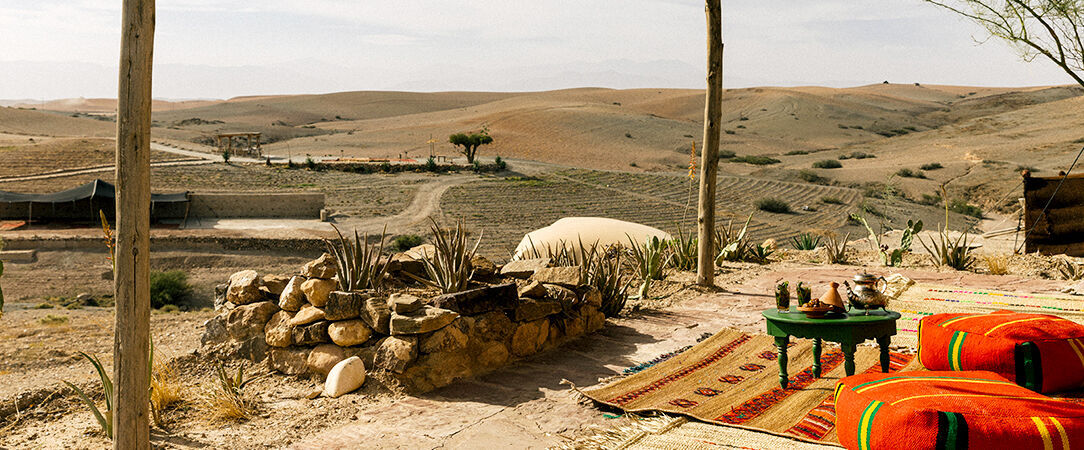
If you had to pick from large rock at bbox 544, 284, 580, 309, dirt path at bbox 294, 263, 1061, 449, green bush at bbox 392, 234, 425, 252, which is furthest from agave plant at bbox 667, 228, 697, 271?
green bush at bbox 392, 234, 425, 252

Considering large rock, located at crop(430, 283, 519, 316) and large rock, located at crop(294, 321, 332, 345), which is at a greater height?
large rock, located at crop(430, 283, 519, 316)

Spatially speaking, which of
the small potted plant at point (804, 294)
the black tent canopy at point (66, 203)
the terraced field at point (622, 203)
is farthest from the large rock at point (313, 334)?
the black tent canopy at point (66, 203)

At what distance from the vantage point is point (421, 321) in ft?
16.3

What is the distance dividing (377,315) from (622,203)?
1051 inches

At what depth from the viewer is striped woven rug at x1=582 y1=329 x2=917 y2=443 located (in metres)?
4.09

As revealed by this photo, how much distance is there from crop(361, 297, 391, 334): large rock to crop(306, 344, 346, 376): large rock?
0.27 m

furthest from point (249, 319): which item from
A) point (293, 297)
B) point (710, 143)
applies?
point (710, 143)

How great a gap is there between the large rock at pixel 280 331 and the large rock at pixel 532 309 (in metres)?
1.55

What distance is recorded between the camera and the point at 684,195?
3278cm

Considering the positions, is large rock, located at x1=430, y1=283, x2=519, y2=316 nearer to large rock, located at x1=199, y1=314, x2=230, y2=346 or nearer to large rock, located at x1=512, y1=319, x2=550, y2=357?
large rock, located at x1=512, y1=319, x2=550, y2=357

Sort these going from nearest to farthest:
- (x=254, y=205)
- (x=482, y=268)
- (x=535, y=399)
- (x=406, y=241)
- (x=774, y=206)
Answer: (x=535, y=399) < (x=482, y=268) < (x=406, y=241) < (x=254, y=205) < (x=774, y=206)

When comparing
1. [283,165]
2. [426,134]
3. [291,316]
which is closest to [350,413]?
[291,316]

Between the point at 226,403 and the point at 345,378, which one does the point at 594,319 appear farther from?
the point at 226,403

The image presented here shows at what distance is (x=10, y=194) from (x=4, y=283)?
334 inches
